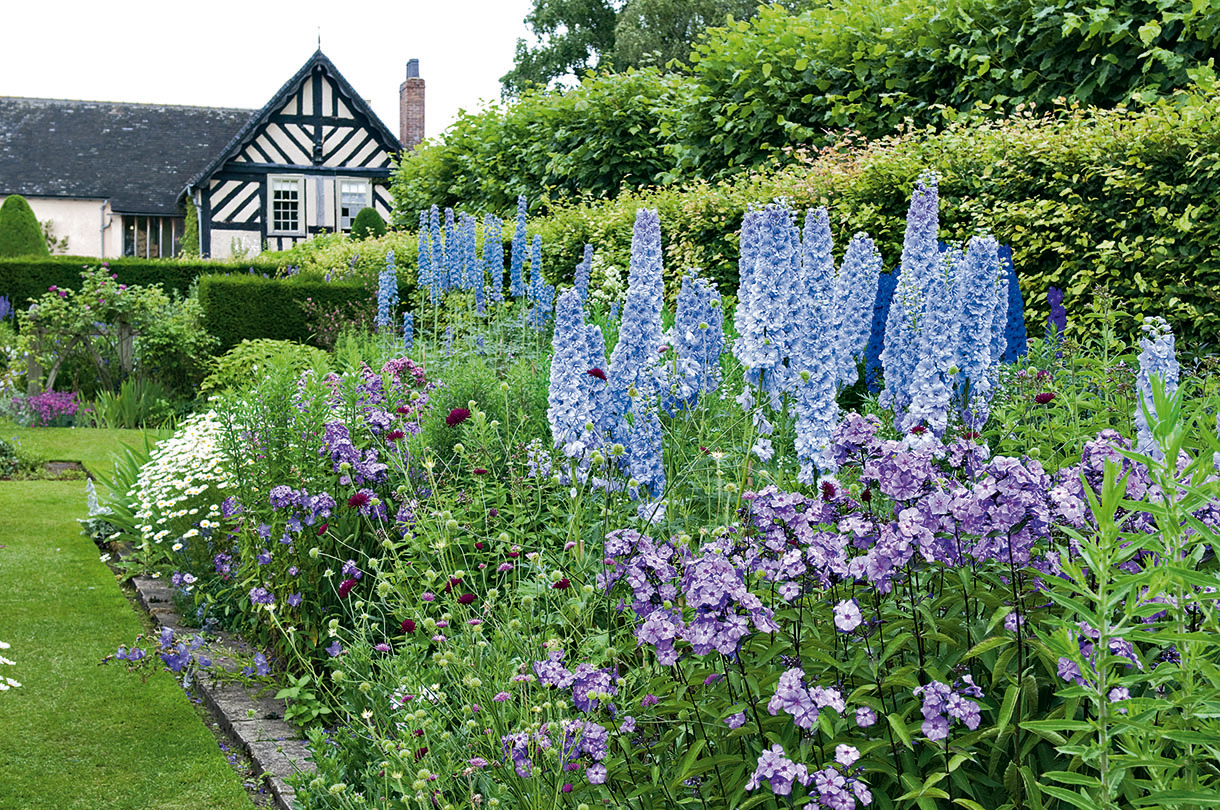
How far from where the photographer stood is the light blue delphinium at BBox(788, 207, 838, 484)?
349 centimetres

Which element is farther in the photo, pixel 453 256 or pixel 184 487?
pixel 453 256

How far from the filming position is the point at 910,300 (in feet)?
13.2

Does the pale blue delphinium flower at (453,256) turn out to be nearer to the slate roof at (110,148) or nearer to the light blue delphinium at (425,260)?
the light blue delphinium at (425,260)

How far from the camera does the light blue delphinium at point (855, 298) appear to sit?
4215mm

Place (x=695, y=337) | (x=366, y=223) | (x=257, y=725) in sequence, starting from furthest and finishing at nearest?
(x=366, y=223) → (x=257, y=725) → (x=695, y=337)

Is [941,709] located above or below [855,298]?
below

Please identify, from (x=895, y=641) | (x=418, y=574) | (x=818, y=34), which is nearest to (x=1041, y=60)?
(x=818, y=34)

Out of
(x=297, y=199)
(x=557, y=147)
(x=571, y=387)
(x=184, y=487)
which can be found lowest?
(x=184, y=487)

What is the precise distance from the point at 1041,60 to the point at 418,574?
841 cm

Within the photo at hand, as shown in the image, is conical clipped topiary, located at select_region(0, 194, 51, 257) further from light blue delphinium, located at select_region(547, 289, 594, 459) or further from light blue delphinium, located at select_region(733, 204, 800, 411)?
light blue delphinium, located at select_region(733, 204, 800, 411)

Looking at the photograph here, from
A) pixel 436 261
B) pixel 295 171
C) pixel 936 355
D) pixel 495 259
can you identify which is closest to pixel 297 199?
pixel 295 171

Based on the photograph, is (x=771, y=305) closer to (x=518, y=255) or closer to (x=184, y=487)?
(x=184, y=487)

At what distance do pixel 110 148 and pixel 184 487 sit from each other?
3267 cm

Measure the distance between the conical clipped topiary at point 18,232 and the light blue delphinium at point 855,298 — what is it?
23429 millimetres
